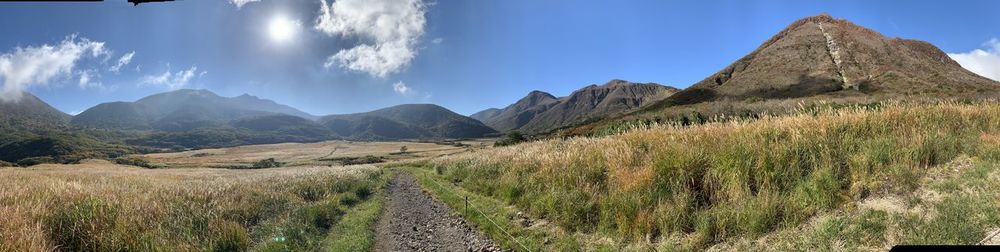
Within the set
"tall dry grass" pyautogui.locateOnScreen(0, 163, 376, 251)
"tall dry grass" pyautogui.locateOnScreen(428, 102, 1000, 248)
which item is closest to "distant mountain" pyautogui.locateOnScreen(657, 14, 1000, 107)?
"tall dry grass" pyautogui.locateOnScreen(428, 102, 1000, 248)

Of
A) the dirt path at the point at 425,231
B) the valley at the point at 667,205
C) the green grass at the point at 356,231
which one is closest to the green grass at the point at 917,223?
the valley at the point at 667,205

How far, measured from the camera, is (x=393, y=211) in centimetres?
1792

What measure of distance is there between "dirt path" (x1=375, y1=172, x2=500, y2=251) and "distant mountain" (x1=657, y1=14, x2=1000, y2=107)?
94487mm

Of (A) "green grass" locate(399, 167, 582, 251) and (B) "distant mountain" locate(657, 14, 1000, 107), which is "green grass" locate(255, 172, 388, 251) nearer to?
(A) "green grass" locate(399, 167, 582, 251)

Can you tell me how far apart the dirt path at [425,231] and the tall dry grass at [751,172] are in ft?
6.74

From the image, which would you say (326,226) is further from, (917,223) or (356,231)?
(917,223)

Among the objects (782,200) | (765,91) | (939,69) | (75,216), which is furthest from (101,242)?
(939,69)

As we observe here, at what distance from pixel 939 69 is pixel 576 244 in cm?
14443

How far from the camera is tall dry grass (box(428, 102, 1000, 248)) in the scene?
27.0ft

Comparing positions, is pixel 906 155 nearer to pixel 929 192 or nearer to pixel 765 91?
pixel 929 192

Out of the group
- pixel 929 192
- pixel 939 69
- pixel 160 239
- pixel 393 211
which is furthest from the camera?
pixel 939 69

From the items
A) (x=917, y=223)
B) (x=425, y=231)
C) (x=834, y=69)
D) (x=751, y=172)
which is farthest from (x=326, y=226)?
(x=834, y=69)

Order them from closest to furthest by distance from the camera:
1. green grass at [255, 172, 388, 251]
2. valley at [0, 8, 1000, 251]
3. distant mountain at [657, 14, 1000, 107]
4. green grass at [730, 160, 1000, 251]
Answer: green grass at [730, 160, 1000, 251] < valley at [0, 8, 1000, 251] < green grass at [255, 172, 388, 251] < distant mountain at [657, 14, 1000, 107]

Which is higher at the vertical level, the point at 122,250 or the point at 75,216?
the point at 75,216
